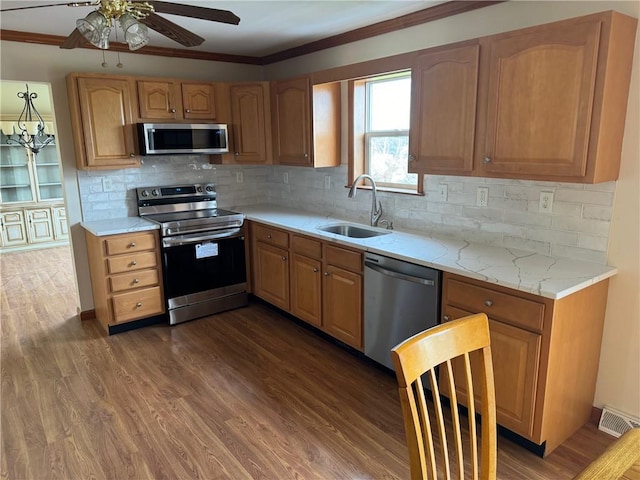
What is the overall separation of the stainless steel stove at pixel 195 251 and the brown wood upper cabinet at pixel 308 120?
31.8 inches

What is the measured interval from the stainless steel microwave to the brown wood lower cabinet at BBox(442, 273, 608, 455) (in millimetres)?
2512

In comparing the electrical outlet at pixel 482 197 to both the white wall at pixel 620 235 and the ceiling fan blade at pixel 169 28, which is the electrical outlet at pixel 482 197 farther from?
the ceiling fan blade at pixel 169 28

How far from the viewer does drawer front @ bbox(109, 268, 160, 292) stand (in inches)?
138

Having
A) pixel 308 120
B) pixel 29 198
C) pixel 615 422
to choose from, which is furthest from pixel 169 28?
pixel 29 198

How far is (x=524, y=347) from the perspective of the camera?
2061 mm

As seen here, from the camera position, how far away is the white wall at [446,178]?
85.3 inches

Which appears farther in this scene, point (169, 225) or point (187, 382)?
point (169, 225)

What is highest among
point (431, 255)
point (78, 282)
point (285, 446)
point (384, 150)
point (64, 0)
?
point (64, 0)

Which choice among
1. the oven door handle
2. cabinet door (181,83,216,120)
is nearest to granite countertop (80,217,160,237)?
the oven door handle

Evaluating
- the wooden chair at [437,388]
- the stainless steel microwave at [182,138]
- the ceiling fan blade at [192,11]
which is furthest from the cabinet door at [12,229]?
the wooden chair at [437,388]

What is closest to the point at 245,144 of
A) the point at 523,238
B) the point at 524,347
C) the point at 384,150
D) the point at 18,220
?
the point at 384,150

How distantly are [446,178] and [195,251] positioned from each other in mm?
2104

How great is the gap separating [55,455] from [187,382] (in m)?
0.82

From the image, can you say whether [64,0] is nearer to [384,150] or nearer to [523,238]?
[384,150]
